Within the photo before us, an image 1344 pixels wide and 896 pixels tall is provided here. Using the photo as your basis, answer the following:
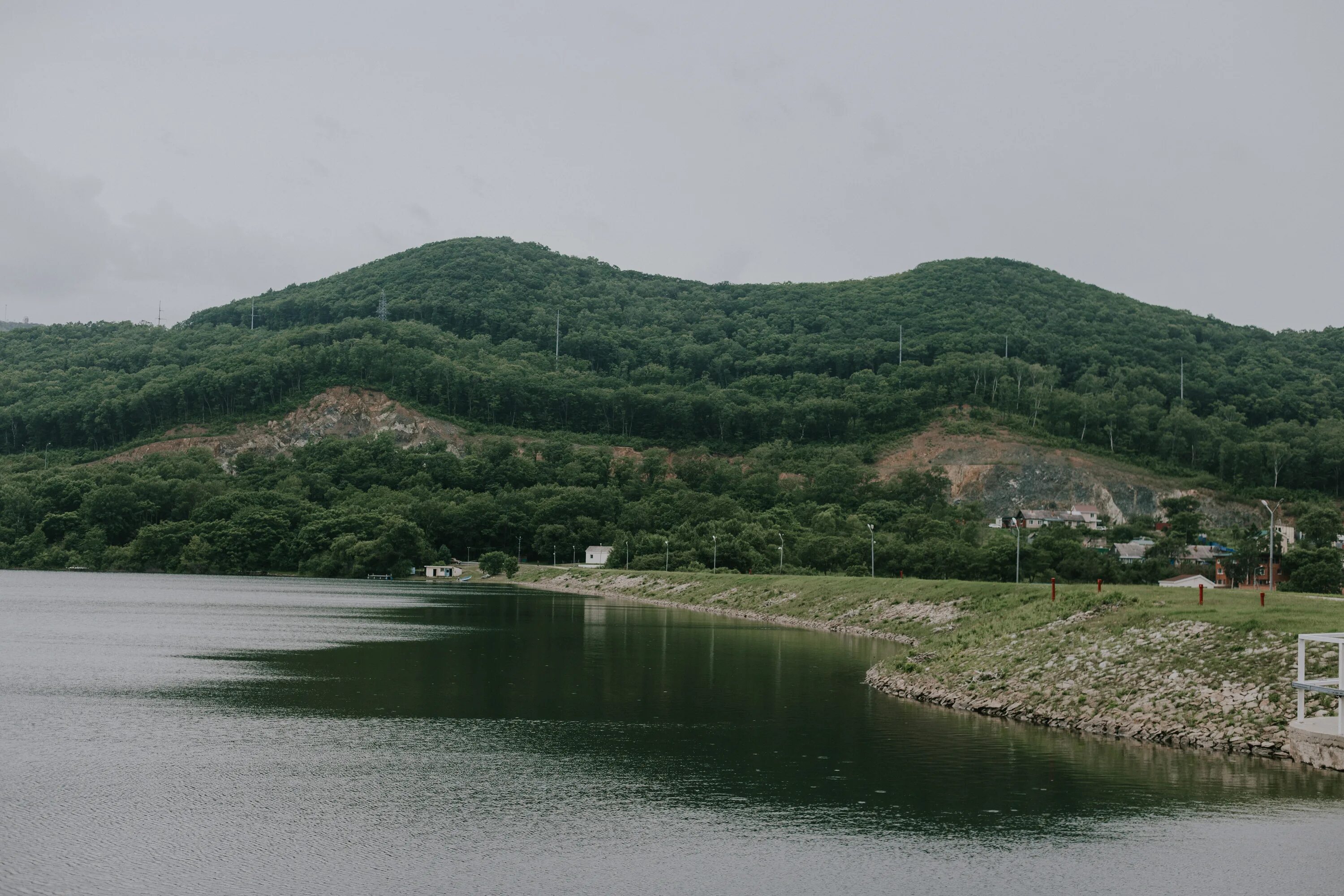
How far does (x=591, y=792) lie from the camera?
Answer: 20375mm

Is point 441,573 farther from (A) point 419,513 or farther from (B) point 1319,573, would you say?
(B) point 1319,573

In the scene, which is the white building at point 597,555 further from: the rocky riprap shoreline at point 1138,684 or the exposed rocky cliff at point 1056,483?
the rocky riprap shoreline at point 1138,684

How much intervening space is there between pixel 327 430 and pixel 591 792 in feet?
519

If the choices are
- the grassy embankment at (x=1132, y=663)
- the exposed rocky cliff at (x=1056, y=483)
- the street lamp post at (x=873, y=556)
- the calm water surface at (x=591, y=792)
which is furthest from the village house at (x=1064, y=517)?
the calm water surface at (x=591, y=792)

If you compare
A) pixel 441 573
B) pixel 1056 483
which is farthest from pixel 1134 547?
pixel 441 573

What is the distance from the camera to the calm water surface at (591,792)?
51.0ft

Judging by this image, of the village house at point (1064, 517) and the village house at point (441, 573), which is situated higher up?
the village house at point (1064, 517)

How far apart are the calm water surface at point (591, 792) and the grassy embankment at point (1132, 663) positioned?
1.47 metres

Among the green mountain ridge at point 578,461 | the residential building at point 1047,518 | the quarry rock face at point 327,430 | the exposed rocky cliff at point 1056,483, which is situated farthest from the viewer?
the quarry rock face at point 327,430

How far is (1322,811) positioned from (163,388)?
577ft

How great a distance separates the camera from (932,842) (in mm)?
17469

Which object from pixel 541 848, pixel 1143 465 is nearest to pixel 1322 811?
pixel 541 848

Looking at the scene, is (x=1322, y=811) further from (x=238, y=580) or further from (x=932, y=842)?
(x=238, y=580)

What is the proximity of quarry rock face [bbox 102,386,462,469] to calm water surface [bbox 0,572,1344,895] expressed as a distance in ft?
427
